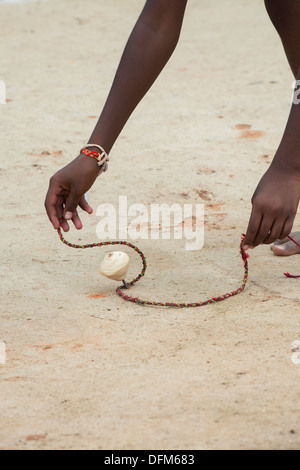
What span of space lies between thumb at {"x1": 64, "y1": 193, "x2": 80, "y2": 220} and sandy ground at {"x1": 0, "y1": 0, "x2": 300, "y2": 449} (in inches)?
11.9

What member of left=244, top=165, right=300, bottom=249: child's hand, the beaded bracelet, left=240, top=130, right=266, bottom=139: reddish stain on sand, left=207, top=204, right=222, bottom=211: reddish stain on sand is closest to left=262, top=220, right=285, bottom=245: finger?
left=244, top=165, right=300, bottom=249: child's hand

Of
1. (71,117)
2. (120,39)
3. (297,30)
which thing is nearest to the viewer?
(297,30)

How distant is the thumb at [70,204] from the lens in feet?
7.02

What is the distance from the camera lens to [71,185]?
2.13 metres

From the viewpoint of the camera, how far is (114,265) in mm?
2346

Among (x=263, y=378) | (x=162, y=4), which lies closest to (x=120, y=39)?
(x=162, y=4)

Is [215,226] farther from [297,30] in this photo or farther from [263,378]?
[263,378]

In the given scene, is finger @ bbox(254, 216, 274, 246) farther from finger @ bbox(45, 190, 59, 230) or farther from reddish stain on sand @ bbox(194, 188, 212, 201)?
reddish stain on sand @ bbox(194, 188, 212, 201)

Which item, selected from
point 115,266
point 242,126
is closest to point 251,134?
point 242,126

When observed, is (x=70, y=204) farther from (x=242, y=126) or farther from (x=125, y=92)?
(x=242, y=126)

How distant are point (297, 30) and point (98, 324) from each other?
1191 millimetres

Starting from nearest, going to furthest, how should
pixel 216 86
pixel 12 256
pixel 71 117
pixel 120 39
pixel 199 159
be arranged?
pixel 12 256 < pixel 199 159 < pixel 71 117 < pixel 216 86 < pixel 120 39

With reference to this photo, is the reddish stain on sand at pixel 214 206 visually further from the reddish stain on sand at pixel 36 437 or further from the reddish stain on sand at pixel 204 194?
the reddish stain on sand at pixel 36 437

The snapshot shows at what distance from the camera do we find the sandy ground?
1688 mm
